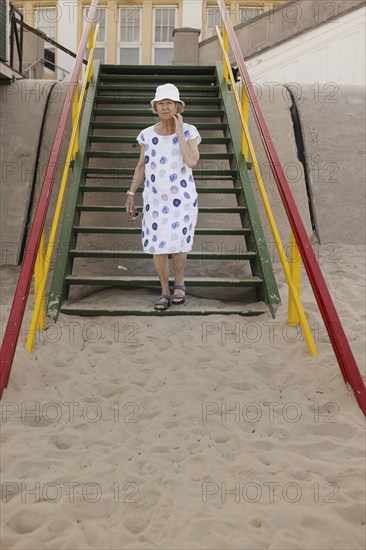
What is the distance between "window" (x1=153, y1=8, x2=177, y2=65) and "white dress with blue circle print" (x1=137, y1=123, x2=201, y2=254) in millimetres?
16320

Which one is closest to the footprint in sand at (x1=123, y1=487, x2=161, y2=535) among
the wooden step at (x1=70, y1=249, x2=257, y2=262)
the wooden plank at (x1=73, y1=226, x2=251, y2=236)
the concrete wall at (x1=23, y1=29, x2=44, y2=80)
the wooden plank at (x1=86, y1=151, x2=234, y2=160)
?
the wooden step at (x1=70, y1=249, x2=257, y2=262)

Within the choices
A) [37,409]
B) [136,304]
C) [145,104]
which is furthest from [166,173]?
[145,104]

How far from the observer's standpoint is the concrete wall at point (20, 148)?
21.0 ft

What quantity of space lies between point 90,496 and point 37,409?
3.02ft

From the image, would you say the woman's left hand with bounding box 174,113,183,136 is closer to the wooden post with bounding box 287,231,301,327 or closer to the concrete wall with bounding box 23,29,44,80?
the wooden post with bounding box 287,231,301,327

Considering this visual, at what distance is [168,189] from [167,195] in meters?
0.05

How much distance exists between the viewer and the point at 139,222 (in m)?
6.38

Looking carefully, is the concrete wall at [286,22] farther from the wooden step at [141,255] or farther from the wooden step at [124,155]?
the wooden step at [141,255]

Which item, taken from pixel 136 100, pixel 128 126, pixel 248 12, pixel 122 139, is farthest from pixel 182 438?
pixel 248 12

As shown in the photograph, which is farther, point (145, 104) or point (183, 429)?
point (145, 104)

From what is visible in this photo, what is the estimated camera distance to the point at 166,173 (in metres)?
4.57

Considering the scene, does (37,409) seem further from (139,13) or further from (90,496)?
(139,13)

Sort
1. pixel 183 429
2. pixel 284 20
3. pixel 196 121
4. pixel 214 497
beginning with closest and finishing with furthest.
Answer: pixel 214 497 → pixel 183 429 → pixel 196 121 → pixel 284 20

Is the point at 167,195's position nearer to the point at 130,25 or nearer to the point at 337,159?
the point at 337,159
